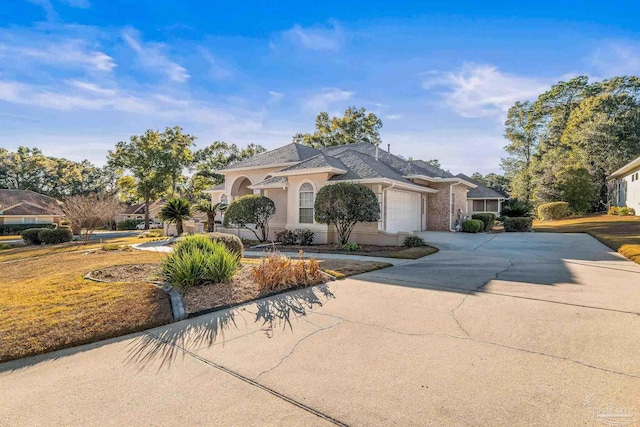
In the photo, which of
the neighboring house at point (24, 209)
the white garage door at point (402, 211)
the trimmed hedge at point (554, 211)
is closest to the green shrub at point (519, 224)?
the white garage door at point (402, 211)

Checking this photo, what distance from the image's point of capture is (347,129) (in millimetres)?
40188

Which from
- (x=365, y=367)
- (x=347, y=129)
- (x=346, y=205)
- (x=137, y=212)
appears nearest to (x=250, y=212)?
(x=346, y=205)

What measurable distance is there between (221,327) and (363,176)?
1187cm

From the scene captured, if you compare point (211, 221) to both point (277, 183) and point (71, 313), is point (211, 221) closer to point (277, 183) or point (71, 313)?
point (277, 183)

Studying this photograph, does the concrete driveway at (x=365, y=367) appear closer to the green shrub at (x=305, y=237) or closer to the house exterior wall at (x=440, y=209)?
the green shrub at (x=305, y=237)

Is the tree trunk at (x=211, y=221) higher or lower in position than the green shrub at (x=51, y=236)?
higher

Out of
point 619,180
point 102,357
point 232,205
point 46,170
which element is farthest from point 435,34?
point 46,170

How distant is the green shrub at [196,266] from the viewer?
272 inches

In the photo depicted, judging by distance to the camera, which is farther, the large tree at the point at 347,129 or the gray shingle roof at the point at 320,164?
the large tree at the point at 347,129

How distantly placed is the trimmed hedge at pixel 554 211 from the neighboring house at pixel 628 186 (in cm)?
414

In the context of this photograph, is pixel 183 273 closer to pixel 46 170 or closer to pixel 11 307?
pixel 11 307

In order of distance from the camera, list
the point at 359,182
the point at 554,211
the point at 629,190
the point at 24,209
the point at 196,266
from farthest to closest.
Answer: the point at 24,209
the point at 554,211
the point at 629,190
the point at 359,182
the point at 196,266

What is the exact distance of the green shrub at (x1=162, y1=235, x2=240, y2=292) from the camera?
6906 mm

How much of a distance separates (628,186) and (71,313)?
1435 inches
